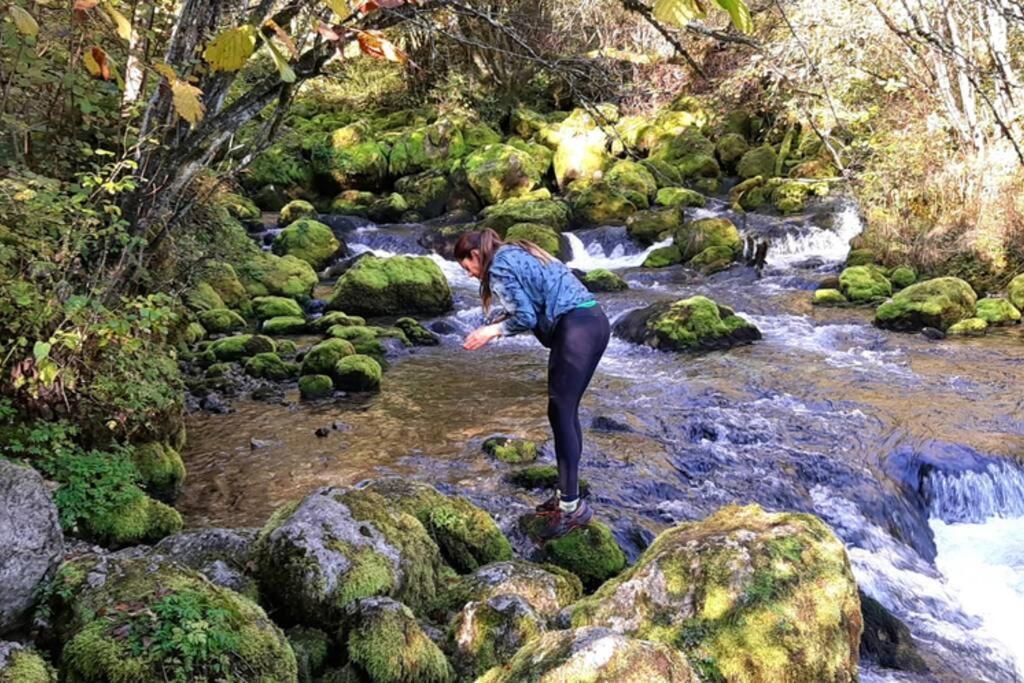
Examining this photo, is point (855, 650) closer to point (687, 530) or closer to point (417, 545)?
point (687, 530)

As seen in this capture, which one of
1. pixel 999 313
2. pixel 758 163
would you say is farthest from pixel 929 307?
pixel 758 163

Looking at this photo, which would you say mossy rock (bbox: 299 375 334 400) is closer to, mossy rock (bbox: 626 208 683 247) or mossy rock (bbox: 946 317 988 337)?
mossy rock (bbox: 946 317 988 337)

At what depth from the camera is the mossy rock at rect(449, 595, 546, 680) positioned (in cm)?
348

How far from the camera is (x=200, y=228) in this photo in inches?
307

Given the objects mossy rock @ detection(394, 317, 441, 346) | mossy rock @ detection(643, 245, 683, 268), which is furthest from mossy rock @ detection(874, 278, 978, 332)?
mossy rock @ detection(394, 317, 441, 346)

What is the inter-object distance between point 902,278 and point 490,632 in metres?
12.5

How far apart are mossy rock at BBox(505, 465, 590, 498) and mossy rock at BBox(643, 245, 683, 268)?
1066 cm

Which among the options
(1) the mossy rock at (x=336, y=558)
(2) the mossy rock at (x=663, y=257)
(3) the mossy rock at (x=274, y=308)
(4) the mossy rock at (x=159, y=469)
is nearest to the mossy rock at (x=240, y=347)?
(3) the mossy rock at (x=274, y=308)

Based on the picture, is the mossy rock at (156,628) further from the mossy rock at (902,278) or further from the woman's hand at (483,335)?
the mossy rock at (902,278)

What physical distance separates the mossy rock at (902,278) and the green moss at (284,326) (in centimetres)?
1025

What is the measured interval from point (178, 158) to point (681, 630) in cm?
418

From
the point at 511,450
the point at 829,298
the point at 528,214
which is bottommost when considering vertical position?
the point at 511,450

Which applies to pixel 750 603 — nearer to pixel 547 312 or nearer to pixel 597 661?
pixel 597 661

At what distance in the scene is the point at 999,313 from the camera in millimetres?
11523
